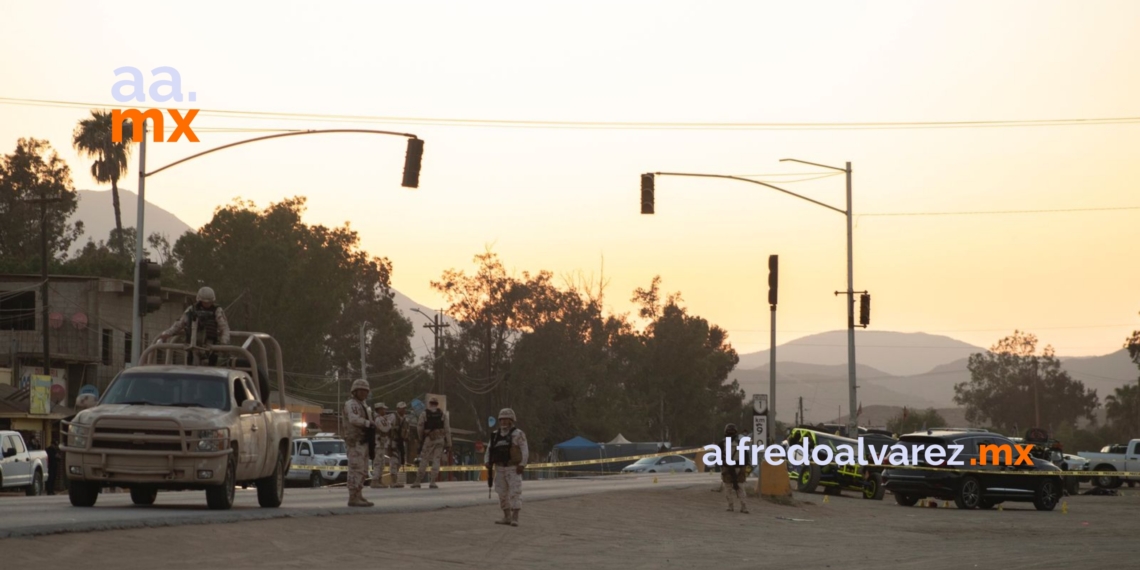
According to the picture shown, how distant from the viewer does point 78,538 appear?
13.9 metres

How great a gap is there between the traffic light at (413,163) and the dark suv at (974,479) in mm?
14284

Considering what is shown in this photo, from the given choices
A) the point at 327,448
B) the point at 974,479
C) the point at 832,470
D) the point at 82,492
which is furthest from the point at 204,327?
the point at 327,448

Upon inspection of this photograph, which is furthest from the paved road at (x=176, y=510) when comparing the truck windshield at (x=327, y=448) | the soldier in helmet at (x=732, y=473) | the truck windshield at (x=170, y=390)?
the truck windshield at (x=327, y=448)

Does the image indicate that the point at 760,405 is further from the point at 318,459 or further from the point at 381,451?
the point at 318,459

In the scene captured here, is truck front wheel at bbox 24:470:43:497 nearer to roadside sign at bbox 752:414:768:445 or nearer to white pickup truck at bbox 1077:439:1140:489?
roadside sign at bbox 752:414:768:445

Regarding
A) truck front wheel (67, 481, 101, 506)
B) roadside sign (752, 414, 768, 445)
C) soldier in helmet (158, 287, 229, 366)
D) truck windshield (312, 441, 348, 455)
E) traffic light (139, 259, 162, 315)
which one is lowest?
truck windshield (312, 441, 348, 455)

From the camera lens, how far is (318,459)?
143 ft

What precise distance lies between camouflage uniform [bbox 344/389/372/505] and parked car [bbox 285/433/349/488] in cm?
2110

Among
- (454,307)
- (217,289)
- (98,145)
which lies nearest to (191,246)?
(217,289)

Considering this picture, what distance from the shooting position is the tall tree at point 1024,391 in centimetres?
15525

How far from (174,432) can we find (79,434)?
1164 millimetres

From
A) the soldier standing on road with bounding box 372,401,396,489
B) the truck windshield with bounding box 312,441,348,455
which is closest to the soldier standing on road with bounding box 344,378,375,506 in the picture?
the soldier standing on road with bounding box 372,401,396,489

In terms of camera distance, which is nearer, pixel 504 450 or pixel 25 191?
pixel 504 450

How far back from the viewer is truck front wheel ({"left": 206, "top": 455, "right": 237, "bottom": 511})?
17.8 meters
